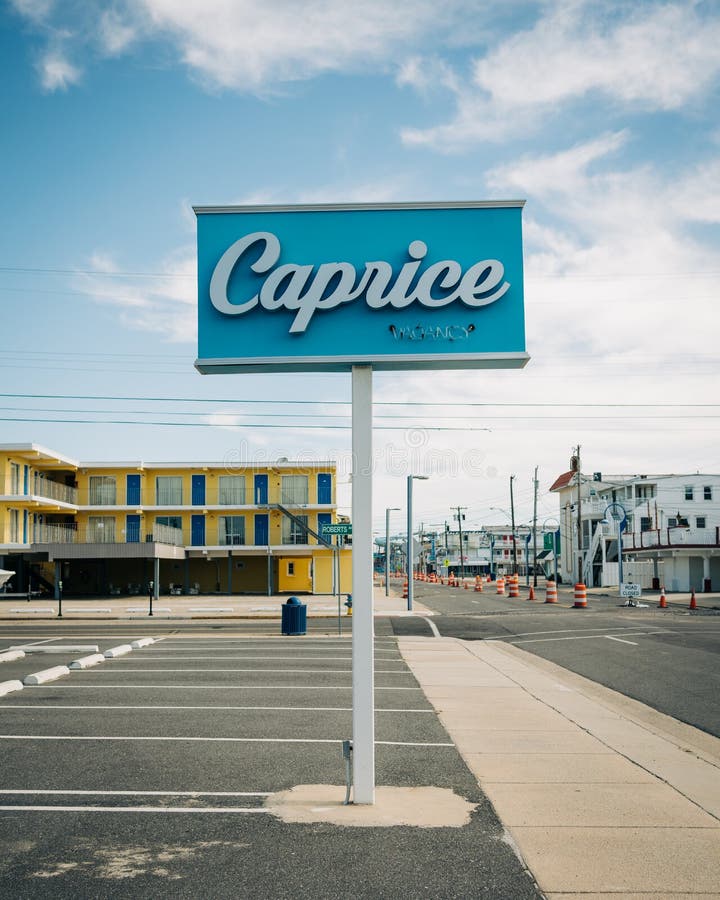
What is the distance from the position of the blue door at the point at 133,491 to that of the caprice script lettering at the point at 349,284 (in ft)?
163

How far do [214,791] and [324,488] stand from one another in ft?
156

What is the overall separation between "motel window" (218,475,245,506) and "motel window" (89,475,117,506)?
684 centimetres

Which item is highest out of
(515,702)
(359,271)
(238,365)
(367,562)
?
(359,271)

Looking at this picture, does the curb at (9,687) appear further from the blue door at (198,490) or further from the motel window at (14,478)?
the blue door at (198,490)

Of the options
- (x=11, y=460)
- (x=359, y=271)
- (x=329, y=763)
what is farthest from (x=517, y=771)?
(x=11, y=460)

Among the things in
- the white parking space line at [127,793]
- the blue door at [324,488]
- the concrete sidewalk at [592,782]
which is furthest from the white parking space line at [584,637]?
the blue door at [324,488]

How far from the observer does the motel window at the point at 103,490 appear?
184 ft

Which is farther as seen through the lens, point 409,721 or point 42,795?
point 409,721

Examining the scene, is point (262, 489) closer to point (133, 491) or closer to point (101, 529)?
point (133, 491)

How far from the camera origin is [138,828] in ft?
21.8

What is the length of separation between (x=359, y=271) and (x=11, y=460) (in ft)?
154

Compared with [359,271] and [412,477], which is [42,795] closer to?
[359,271]

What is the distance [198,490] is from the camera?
55.9 m

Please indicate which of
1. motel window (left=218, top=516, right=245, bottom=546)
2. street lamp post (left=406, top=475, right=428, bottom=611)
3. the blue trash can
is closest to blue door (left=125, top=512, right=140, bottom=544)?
motel window (left=218, top=516, right=245, bottom=546)
